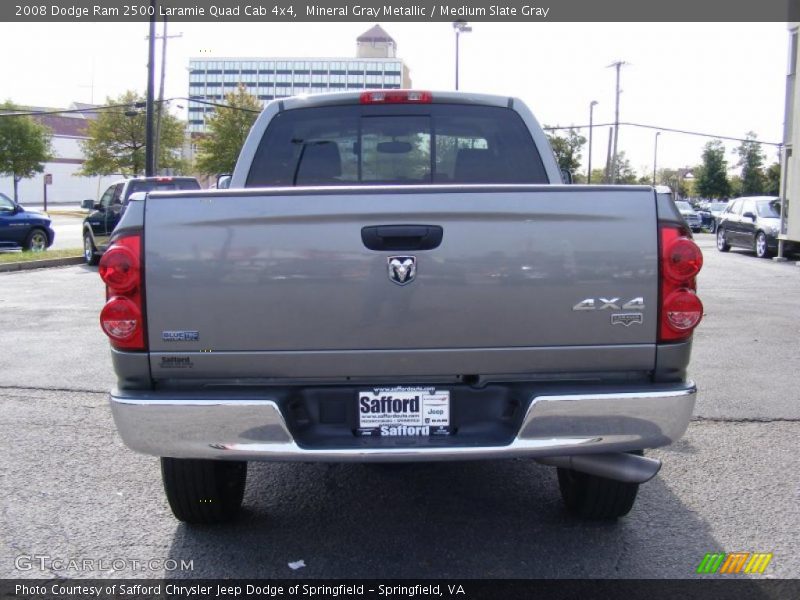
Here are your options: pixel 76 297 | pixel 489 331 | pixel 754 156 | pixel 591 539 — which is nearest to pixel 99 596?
pixel 489 331

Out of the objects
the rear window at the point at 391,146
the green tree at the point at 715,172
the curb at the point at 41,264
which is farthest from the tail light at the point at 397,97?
the green tree at the point at 715,172

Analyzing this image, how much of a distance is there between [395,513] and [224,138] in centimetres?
5053

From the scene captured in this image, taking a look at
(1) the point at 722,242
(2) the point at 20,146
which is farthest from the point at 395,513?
(2) the point at 20,146

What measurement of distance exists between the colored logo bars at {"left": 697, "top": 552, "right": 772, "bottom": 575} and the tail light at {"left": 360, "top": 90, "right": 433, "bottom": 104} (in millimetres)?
2874

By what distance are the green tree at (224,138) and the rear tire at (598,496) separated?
49.4 metres

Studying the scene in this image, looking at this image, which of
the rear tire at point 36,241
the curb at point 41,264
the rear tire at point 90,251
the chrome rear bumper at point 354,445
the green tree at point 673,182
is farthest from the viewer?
the green tree at point 673,182

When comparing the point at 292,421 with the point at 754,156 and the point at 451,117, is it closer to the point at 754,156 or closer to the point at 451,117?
the point at 451,117

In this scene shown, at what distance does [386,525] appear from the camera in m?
4.00

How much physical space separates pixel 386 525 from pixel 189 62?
114417 millimetres

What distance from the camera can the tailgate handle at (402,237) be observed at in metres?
3.12

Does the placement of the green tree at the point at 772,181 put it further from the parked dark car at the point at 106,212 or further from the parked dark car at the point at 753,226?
the parked dark car at the point at 106,212

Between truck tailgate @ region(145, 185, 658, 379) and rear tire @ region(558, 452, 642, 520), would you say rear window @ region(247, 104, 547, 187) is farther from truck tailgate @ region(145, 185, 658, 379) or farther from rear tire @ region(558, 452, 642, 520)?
rear tire @ region(558, 452, 642, 520)

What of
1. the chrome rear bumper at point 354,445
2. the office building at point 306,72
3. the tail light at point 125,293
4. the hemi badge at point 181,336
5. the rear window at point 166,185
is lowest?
the chrome rear bumper at point 354,445

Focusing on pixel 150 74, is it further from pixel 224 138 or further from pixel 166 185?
pixel 224 138
